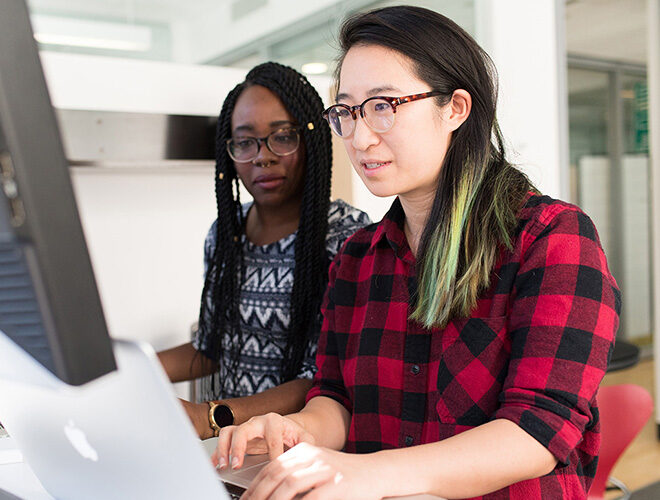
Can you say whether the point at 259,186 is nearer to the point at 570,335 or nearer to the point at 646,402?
the point at 570,335

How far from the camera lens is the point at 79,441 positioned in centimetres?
56

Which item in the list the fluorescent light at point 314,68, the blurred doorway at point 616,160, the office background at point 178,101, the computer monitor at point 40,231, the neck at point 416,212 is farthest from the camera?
the blurred doorway at point 616,160

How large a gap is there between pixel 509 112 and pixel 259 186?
5.93 feet

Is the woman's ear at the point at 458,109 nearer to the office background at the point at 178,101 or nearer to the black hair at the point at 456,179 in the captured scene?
the black hair at the point at 456,179

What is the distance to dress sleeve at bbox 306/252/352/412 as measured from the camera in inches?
48.9

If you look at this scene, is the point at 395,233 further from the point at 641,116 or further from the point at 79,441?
the point at 641,116

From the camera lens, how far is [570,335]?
0.92 metres

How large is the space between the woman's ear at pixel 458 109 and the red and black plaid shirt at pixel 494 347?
179mm

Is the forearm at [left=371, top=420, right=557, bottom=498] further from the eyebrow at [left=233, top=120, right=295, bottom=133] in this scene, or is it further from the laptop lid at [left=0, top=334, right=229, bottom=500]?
the eyebrow at [left=233, top=120, right=295, bottom=133]

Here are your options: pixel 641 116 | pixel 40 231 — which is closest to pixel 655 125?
pixel 641 116

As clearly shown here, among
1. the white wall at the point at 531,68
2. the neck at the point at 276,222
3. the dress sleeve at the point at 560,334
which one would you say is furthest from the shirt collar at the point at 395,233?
the white wall at the point at 531,68

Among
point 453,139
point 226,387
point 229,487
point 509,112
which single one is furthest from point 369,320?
point 509,112

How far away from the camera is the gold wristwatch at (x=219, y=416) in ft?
4.24

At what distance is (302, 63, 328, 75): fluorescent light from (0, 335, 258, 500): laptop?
198 centimetres
